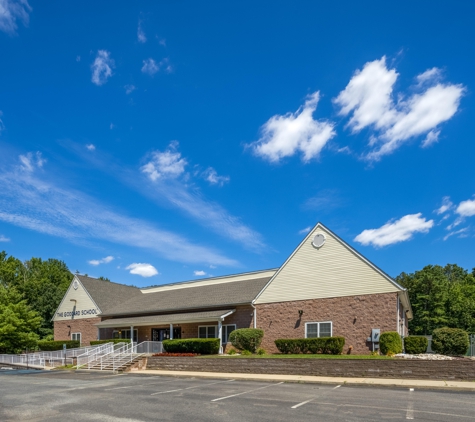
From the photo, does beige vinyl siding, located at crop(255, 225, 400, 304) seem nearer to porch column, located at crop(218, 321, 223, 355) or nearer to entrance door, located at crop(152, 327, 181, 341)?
porch column, located at crop(218, 321, 223, 355)

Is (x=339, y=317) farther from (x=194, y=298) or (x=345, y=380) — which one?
(x=194, y=298)

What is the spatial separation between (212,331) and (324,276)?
10.00 metres

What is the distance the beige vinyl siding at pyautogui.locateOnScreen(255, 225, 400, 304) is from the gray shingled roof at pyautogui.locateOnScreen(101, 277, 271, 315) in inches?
110

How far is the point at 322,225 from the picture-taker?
83.4 feet

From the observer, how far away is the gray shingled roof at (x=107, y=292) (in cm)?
3847

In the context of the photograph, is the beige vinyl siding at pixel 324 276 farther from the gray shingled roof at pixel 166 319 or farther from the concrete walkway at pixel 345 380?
the concrete walkway at pixel 345 380

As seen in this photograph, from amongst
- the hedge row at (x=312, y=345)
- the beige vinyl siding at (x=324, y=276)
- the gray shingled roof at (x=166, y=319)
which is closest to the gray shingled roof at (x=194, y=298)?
the gray shingled roof at (x=166, y=319)

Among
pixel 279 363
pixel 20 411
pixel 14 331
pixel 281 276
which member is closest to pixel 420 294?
pixel 281 276

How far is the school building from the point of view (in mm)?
22750

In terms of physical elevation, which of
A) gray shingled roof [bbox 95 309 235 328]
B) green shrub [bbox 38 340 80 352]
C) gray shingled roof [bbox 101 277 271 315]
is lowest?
green shrub [bbox 38 340 80 352]

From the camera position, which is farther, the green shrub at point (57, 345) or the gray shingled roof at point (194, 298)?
the green shrub at point (57, 345)

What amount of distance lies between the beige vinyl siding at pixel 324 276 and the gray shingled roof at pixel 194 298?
110 inches

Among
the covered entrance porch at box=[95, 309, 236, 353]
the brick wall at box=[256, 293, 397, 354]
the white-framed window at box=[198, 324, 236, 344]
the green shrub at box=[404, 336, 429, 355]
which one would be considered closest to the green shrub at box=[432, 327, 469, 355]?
the green shrub at box=[404, 336, 429, 355]

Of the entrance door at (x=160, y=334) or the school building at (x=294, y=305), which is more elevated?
the school building at (x=294, y=305)
